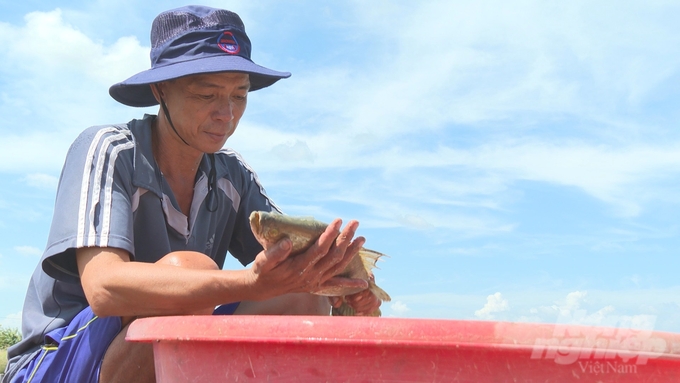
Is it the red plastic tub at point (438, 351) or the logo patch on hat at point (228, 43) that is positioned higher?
the logo patch on hat at point (228, 43)

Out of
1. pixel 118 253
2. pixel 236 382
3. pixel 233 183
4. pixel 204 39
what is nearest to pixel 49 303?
pixel 118 253

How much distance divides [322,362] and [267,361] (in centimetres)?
12

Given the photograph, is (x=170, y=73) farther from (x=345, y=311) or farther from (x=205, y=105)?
(x=345, y=311)

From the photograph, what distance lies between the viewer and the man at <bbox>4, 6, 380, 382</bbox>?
191 centimetres

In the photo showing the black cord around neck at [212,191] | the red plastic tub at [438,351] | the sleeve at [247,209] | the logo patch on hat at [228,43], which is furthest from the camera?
the sleeve at [247,209]

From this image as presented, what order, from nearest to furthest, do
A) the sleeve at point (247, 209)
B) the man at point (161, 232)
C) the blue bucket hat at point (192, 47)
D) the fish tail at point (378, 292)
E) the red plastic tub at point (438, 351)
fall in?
the red plastic tub at point (438, 351), the man at point (161, 232), the fish tail at point (378, 292), the blue bucket hat at point (192, 47), the sleeve at point (247, 209)

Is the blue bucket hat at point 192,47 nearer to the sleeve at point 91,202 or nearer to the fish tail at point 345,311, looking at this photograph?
the sleeve at point 91,202

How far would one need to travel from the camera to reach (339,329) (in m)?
1.28

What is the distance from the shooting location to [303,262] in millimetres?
1786

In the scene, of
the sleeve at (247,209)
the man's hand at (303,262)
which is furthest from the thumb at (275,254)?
the sleeve at (247,209)

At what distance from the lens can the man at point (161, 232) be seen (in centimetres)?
191

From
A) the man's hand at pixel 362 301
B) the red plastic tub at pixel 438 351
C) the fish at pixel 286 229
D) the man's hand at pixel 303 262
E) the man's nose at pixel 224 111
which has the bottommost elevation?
the red plastic tub at pixel 438 351

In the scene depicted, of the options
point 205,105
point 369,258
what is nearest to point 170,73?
point 205,105

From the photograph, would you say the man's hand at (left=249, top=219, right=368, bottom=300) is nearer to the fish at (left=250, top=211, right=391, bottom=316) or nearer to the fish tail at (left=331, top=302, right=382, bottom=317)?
the fish at (left=250, top=211, right=391, bottom=316)
